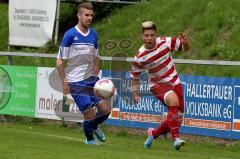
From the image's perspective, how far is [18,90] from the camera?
18.9m

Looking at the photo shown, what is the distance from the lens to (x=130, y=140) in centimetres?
1572

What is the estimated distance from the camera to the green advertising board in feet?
61.4

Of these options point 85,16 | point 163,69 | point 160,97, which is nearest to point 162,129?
point 160,97

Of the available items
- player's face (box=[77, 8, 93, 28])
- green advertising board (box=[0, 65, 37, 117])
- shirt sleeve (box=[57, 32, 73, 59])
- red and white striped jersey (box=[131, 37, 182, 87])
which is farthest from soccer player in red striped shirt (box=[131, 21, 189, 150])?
green advertising board (box=[0, 65, 37, 117])

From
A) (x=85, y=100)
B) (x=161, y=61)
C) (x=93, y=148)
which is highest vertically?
(x=161, y=61)

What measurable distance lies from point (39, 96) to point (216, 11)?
614cm

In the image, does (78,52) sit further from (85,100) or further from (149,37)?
(149,37)

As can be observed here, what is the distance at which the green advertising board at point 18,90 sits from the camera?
18.7 meters

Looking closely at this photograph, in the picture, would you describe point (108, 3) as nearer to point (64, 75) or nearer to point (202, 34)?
point (202, 34)

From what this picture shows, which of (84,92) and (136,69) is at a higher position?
(136,69)

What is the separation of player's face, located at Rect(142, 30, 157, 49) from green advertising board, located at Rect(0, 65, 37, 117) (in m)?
5.98

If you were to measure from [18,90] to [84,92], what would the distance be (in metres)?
6.40

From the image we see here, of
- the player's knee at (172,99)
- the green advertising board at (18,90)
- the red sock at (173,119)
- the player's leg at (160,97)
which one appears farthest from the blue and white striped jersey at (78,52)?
the green advertising board at (18,90)

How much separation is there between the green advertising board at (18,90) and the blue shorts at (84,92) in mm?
5766
